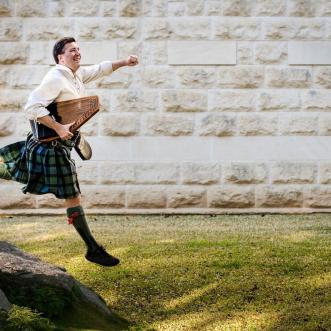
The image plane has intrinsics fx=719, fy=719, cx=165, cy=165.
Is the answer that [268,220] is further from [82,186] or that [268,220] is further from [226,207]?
[82,186]

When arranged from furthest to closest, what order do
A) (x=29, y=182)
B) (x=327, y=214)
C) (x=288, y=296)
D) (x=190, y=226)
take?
(x=327, y=214) → (x=190, y=226) → (x=29, y=182) → (x=288, y=296)

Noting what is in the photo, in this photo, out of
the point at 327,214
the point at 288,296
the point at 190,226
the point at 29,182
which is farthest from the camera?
the point at 327,214

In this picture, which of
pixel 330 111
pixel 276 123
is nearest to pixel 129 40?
pixel 276 123

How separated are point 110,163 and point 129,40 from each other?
123cm

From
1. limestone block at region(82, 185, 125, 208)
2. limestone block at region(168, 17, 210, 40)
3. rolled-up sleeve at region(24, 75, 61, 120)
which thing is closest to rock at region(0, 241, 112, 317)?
rolled-up sleeve at region(24, 75, 61, 120)

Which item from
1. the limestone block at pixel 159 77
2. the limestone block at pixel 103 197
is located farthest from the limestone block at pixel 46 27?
the limestone block at pixel 103 197

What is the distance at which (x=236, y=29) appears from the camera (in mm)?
7078

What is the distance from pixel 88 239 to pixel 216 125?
2.88 meters

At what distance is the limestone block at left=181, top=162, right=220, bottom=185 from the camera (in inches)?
278

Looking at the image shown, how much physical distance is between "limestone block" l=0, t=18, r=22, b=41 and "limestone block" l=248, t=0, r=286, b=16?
7.53ft

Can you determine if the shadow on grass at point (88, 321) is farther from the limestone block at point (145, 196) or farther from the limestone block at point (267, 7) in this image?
the limestone block at point (267, 7)

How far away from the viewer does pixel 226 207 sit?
7.10m

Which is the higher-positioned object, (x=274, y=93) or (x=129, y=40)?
(x=129, y=40)

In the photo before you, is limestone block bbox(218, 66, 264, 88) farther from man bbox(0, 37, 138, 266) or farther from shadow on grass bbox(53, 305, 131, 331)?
shadow on grass bbox(53, 305, 131, 331)
